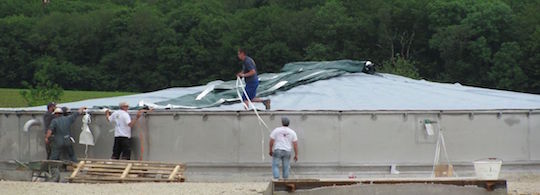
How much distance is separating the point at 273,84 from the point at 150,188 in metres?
8.08

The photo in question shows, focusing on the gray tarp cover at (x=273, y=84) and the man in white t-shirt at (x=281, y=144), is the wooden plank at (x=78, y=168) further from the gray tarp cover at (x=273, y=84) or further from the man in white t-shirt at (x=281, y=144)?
the man in white t-shirt at (x=281, y=144)

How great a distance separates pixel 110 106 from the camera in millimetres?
27469

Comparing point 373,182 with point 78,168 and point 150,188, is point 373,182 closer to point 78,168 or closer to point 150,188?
point 150,188

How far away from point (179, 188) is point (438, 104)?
314 inches

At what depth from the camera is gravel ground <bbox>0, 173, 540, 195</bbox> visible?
21.1m

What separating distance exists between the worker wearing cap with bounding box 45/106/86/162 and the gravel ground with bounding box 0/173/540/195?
1.99 m

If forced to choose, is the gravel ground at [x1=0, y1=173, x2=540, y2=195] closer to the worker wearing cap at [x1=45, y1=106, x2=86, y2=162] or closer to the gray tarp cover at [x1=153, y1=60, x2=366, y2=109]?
the worker wearing cap at [x1=45, y1=106, x2=86, y2=162]

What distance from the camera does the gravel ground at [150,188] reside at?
21.1 m

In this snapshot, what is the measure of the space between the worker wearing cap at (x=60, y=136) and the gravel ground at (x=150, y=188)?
1986 millimetres

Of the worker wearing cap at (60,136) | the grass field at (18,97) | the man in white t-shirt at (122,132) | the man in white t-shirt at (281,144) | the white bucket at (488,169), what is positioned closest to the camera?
the white bucket at (488,169)

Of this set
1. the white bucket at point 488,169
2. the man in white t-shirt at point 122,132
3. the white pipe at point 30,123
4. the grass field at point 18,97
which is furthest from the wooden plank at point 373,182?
the grass field at point 18,97

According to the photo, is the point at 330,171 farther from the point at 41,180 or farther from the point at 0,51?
the point at 0,51

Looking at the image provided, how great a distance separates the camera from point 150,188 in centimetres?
2159

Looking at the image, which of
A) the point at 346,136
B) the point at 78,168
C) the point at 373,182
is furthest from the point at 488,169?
the point at 78,168
